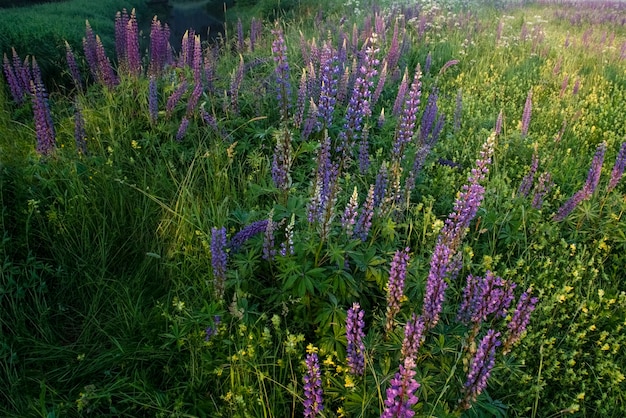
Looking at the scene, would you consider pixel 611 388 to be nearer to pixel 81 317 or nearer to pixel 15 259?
pixel 81 317

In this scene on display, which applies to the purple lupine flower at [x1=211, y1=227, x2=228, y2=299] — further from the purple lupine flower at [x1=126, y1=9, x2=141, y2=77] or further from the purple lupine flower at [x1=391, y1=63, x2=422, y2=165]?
the purple lupine flower at [x1=126, y1=9, x2=141, y2=77]

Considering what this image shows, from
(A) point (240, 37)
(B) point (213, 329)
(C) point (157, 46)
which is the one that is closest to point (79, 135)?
(C) point (157, 46)

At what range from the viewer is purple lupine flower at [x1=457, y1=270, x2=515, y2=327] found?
1.96 meters

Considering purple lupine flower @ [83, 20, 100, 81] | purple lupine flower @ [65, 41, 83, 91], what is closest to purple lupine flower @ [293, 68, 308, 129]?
purple lupine flower @ [83, 20, 100, 81]

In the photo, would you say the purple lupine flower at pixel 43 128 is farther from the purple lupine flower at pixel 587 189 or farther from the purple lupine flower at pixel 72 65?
the purple lupine flower at pixel 587 189

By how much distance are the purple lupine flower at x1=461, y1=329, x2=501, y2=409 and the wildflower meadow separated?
12 mm

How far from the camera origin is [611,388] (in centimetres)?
226

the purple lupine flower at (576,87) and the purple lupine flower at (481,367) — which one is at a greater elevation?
the purple lupine flower at (576,87)

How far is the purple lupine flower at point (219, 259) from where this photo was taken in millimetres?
2098

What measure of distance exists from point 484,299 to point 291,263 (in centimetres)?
91

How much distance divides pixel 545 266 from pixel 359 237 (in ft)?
3.90

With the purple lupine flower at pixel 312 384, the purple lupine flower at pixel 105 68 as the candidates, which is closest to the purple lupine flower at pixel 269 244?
the purple lupine flower at pixel 312 384

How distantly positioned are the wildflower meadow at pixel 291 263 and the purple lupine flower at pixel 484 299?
0.02 m

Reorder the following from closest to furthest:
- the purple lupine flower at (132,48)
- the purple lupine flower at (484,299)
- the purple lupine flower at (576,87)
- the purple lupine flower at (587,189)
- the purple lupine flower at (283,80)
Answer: the purple lupine flower at (484,299) < the purple lupine flower at (587,189) < the purple lupine flower at (283,80) < the purple lupine flower at (132,48) < the purple lupine flower at (576,87)
